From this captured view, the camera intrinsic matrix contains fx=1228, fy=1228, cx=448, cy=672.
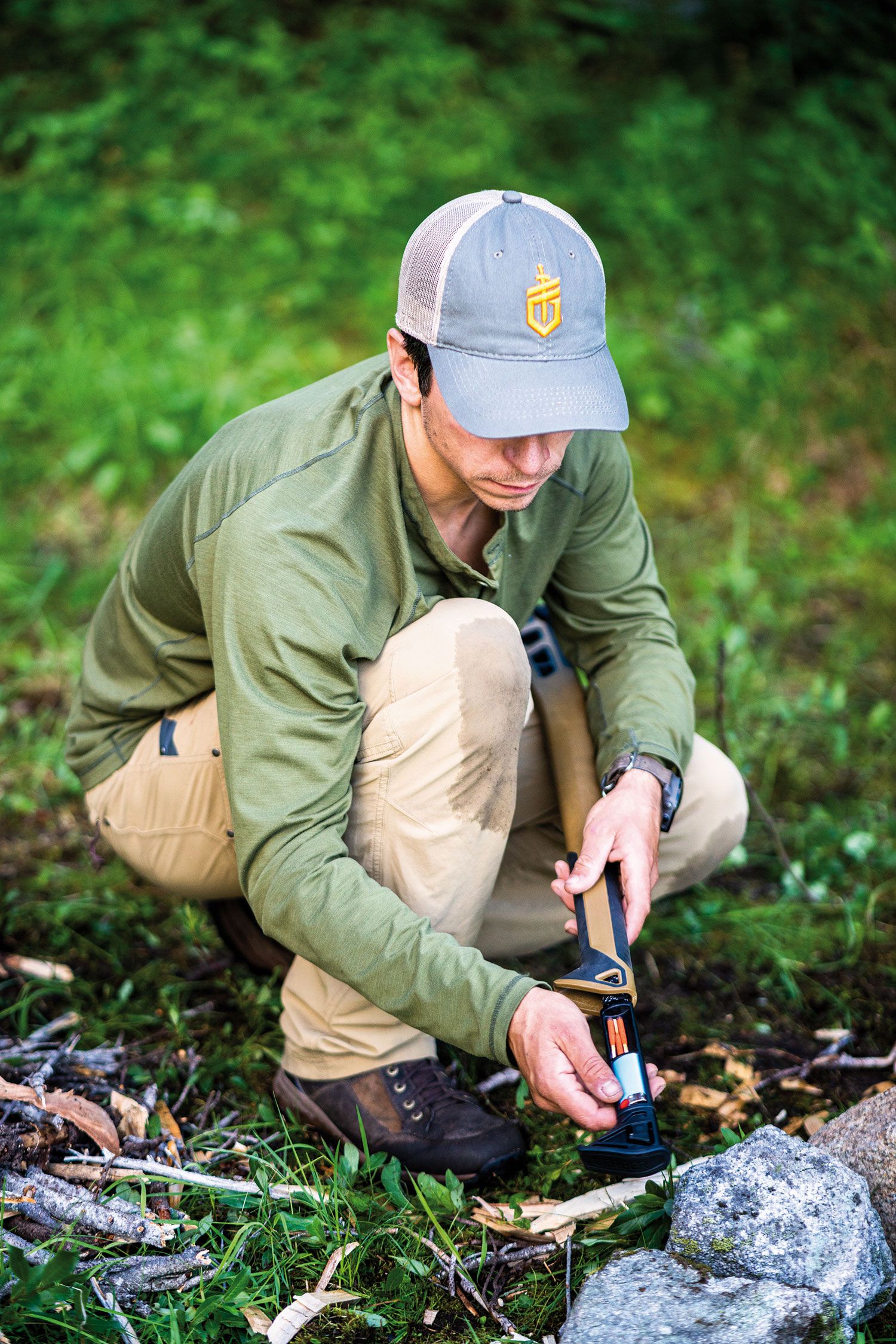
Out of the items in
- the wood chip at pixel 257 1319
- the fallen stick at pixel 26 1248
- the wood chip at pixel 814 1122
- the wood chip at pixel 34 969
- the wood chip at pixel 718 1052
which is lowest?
the wood chip at pixel 718 1052

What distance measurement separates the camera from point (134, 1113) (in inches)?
87.3

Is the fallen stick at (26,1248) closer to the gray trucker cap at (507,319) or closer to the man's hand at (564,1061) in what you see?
the man's hand at (564,1061)

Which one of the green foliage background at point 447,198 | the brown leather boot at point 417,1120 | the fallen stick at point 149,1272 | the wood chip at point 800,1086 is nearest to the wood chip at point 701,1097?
the wood chip at point 800,1086

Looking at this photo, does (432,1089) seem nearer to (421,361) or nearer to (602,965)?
(602,965)

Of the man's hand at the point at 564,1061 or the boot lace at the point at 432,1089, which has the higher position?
the man's hand at the point at 564,1061

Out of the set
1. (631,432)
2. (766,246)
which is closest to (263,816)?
(631,432)

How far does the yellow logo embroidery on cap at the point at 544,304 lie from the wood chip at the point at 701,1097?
1.47 meters

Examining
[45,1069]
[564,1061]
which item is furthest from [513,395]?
[45,1069]

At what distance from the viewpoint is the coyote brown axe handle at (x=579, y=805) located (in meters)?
1.96

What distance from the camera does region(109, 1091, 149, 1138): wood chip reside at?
219cm

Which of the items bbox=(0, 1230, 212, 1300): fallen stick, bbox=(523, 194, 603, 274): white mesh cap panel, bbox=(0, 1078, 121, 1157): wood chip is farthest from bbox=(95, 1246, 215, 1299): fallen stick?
bbox=(523, 194, 603, 274): white mesh cap panel

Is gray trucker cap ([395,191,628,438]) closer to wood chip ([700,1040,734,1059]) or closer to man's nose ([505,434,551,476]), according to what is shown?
man's nose ([505,434,551,476])

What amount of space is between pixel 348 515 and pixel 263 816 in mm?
523

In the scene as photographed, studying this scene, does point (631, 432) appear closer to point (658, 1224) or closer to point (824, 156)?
point (824, 156)
